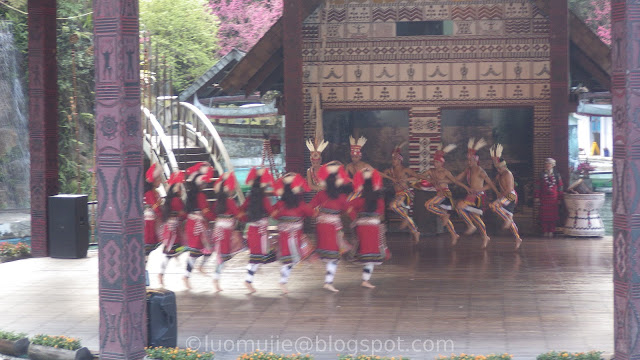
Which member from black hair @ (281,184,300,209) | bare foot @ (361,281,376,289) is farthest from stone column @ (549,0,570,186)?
black hair @ (281,184,300,209)

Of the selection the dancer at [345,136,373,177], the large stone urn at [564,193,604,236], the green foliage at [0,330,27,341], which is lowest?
the green foliage at [0,330,27,341]

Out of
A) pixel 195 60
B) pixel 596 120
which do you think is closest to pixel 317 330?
pixel 195 60

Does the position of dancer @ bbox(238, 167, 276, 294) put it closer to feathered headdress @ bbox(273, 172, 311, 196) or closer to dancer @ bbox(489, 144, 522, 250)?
feathered headdress @ bbox(273, 172, 311, 196)

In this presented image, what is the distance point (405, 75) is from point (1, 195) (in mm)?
10381

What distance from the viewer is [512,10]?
1515 cm

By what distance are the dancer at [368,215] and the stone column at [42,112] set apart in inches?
212

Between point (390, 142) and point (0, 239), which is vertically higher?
point (390, 142)

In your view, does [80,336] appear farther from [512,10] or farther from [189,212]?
[512,10]

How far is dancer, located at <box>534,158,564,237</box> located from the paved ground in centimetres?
139

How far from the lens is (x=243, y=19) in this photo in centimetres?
2741

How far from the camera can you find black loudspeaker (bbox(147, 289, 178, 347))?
7441 mm

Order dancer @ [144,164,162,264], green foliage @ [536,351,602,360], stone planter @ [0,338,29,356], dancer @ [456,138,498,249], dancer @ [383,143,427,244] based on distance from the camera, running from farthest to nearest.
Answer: dancer @ [383,143,427,244], dancer @ [456,138,498,249], dancer @ [144,164,162,264], stone planter @ [0,338,29,356], green foliage @ [536,351,602,360]

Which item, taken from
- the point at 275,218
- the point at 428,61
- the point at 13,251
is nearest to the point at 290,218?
the point at 275,218

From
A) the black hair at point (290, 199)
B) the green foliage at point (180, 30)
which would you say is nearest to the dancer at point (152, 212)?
the black hair at point (290, 199)
